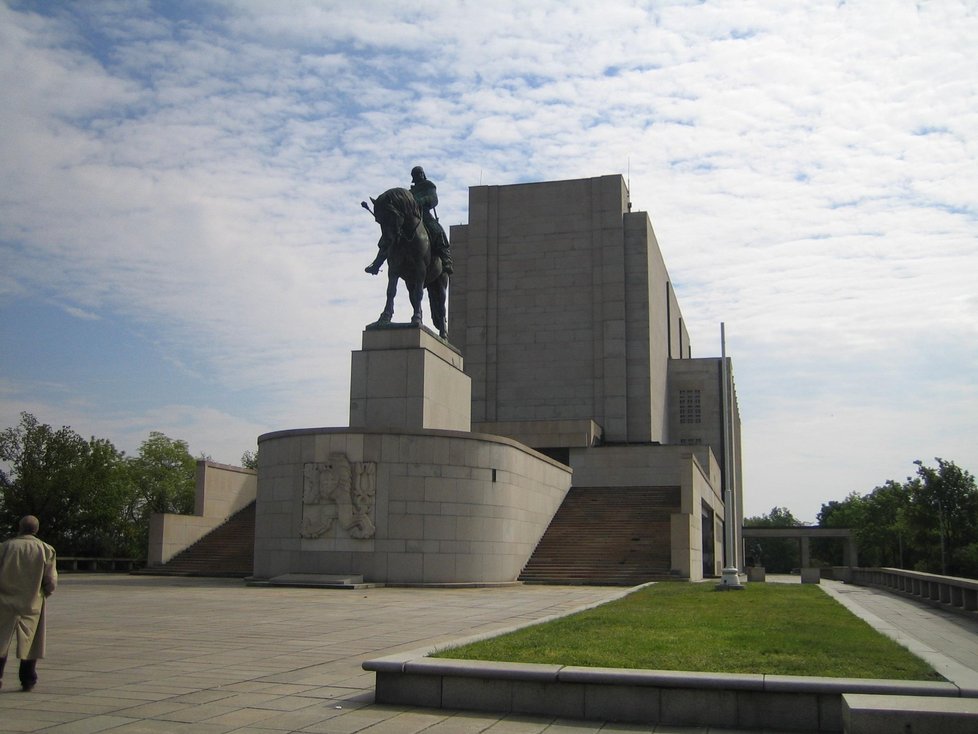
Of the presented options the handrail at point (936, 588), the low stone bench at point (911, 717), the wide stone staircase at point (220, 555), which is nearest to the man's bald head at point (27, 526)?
the low stone bench at point (911, 717)

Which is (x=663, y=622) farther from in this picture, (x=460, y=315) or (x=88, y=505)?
(x=460, y=315)

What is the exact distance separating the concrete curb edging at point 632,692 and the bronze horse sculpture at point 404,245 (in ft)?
70.7

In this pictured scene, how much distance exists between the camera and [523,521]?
3150cm

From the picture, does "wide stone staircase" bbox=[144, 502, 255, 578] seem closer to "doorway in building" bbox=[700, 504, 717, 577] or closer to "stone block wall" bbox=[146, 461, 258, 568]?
"stone block wall" bbox=[146, 461, 258, 568]

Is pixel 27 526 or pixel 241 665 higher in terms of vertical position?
pixel 27 526

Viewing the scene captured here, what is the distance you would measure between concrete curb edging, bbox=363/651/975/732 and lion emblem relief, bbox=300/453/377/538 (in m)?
17.3

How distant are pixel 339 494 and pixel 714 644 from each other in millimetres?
16620

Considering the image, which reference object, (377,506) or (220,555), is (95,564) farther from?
(377,506)

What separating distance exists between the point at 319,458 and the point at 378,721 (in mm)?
18702

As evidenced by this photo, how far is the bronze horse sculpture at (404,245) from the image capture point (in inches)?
1171

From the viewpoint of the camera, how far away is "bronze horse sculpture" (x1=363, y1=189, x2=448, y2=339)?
29.8 metres

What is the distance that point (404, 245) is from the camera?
3047 cm

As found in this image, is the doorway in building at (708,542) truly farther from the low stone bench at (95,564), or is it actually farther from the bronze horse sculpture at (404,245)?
the low stone bench at (95,564)

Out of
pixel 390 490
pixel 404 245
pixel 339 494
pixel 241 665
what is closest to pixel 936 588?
pixel 390 490
